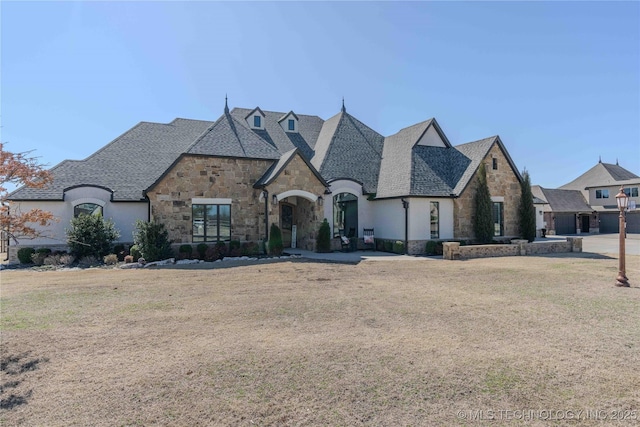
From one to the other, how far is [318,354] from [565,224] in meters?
47.7

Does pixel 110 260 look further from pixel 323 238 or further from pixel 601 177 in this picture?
pixel 601 177

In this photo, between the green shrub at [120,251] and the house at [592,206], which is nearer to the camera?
the green shrub at [120,251]

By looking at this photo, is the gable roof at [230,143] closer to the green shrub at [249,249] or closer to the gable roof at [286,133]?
the gable roof at [286,133]

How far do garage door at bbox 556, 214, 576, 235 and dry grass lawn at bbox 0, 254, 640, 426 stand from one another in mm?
37086

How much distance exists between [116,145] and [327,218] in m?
14.4

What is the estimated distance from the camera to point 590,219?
149 feet

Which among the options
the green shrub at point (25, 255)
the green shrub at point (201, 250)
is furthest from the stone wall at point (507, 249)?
the green shrub at point (25, 255)

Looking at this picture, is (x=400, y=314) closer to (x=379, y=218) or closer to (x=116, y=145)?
(x=379, y=218)

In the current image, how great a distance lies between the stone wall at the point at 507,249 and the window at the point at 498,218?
5.70 feet

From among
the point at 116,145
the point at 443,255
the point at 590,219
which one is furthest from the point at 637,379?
the point at 590,219

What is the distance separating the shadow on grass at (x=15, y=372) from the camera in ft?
15.3

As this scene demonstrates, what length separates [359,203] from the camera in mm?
22922

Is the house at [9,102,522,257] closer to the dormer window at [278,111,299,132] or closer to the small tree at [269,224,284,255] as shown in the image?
the small tree at [269,224,284,255]

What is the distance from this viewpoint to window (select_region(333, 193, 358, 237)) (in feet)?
73.9
